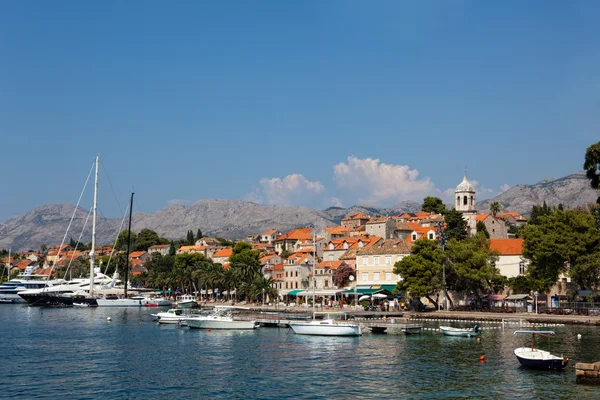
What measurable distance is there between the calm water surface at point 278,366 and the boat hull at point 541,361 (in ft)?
2.42

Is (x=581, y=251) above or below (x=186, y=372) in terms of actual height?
above

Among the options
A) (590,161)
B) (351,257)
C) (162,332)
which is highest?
(590,161)

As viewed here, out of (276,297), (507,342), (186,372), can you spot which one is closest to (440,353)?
(507,342)

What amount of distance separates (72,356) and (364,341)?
26930mm

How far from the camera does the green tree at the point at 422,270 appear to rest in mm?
86438

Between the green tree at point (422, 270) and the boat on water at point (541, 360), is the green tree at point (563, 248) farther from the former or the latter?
the boat on water at point (541, 360)

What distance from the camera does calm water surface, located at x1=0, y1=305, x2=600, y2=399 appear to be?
37688mm

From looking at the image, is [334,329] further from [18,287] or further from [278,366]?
[18,287]

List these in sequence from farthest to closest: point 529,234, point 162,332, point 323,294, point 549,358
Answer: point 323,294
point 529,234
point 162,332
point 549,358

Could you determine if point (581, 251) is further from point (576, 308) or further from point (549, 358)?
point (549, 358)

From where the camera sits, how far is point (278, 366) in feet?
154

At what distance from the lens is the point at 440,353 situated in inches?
2083

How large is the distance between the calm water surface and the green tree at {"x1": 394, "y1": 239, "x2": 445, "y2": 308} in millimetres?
20735

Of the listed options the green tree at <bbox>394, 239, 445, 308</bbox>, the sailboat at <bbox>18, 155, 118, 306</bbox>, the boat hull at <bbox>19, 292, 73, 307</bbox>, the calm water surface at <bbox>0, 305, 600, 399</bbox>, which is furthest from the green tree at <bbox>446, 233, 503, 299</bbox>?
the boat hull at <bbox>19, 292, 73, 307</bbox>
